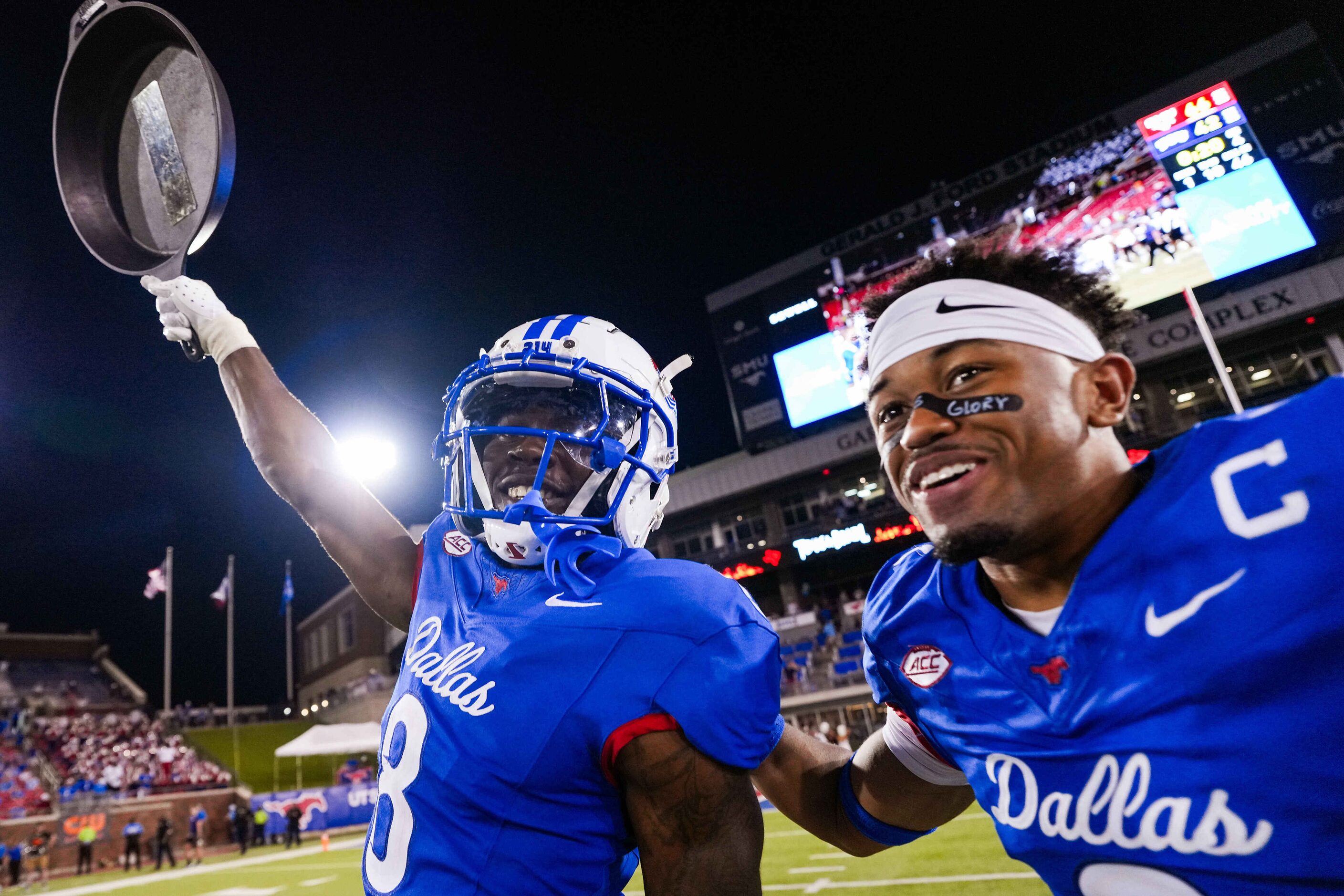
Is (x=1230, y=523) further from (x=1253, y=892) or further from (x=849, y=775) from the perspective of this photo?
(x=849, y=775)

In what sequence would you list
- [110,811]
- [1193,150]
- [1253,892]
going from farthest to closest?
[1193,150] < [110,811] < [1253,892]

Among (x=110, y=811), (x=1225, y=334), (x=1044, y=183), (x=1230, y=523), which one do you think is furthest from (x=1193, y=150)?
(x=110, y=811)

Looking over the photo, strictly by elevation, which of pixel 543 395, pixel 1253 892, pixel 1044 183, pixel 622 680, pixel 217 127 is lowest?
pixel 1253 892

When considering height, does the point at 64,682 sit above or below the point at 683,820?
above

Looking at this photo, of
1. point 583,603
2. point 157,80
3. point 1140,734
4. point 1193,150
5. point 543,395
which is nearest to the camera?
point 1140,734

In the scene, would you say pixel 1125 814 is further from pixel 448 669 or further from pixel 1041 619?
pixel 448 669

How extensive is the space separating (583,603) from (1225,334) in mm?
29541

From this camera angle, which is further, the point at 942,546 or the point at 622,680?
the point at 942,546

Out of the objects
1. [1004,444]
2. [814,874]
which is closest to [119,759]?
[814,874]

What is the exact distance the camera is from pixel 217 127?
8.04 feet

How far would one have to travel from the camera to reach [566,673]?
5.57ft

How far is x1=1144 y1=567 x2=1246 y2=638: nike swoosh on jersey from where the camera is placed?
1506mm

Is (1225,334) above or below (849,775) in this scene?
above

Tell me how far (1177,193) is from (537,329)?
27349 mm
